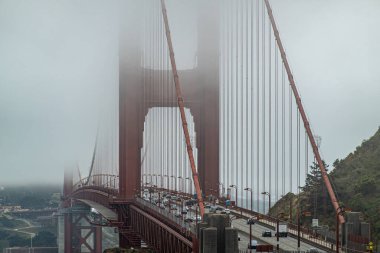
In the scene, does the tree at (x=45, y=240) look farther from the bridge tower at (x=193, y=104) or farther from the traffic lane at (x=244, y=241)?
the traffic lane at (x=244, y=241)

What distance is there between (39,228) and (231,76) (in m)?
134

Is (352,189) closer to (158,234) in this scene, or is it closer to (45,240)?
(158,234)

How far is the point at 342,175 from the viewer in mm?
61625

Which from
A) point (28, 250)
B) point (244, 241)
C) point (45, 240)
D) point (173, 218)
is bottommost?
point (45, 240)

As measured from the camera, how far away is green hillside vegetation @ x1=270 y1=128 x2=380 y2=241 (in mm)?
48438

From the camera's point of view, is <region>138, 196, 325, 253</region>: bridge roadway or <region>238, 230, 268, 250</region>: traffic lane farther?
<region>238, 230, 268, 250</region>: traffic lane

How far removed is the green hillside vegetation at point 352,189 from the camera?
48438mm

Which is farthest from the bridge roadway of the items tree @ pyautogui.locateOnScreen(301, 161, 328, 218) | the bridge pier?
the bridge pier

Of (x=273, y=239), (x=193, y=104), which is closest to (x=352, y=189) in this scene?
(x=193, y=104)

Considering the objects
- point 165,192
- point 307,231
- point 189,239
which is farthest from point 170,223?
point 165,192

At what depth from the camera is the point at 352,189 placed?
178 feet

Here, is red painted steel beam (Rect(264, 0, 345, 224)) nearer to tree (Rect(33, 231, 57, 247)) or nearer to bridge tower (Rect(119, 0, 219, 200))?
bridge tower (Rect(119, 0, 219, 200))

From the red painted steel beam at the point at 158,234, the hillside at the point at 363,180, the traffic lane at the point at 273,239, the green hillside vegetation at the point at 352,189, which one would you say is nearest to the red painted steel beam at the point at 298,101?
the traffic lane at the point at 273,239

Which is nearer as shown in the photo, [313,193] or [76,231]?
[313,193]
